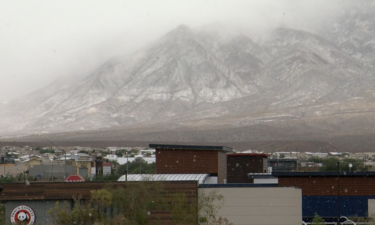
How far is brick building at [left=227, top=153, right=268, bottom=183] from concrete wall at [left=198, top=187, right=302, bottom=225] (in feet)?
71.4

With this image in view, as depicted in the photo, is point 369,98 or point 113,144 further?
point 369,98

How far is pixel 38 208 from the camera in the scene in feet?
101

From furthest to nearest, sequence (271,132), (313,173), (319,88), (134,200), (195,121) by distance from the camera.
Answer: (319,88) → (195,121) → (271,132) → (313,173) → (134,200)

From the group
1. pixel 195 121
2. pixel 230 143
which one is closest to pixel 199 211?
pixel 230 143

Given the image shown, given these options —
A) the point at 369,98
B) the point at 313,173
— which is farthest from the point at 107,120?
the point at 313,173

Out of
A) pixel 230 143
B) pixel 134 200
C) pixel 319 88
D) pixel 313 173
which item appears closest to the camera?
pixel 134 200

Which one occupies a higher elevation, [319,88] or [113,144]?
[319,88]

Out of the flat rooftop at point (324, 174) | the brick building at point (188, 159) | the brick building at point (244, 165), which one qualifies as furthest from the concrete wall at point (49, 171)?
the flat rooftop at point (324, 174)

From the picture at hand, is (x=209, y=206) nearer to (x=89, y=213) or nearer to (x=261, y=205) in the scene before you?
(x=261, y=205)

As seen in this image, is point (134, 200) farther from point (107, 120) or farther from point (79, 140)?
point (107, 120)

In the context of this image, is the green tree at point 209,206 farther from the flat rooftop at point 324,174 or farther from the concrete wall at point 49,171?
the concrete wall at point 49,171

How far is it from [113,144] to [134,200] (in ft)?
392

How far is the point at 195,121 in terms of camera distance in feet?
568

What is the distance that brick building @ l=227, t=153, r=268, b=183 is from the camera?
172ft
